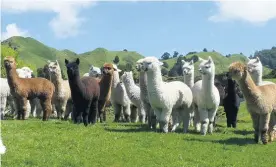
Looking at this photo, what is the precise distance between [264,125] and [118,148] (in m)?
4.86

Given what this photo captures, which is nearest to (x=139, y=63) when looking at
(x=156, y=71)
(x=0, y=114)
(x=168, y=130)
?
(x=156, y=71)

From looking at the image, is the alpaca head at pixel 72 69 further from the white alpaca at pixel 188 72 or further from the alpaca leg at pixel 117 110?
the alpaca leg at pixel 117 110

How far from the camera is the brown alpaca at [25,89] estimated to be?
61.0 feet

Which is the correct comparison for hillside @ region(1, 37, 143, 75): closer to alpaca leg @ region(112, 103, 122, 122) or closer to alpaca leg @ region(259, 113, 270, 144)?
alpaca leg @ region(112, 103, 122, 122)

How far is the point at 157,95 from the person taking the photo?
1470 centimetres

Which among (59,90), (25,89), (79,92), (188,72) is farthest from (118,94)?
(79,92)

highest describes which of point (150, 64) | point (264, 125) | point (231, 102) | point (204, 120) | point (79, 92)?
point (150, 64)

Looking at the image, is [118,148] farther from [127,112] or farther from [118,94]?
[127,112]

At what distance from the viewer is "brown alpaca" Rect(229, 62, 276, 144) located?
533 inches

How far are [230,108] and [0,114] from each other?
33.8 feet

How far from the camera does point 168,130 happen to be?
15789mm

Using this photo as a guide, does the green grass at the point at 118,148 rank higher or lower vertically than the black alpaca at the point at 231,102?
lower

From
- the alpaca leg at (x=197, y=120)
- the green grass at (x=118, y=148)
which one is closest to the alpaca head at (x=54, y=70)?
the green grass at (x=118, y=148)

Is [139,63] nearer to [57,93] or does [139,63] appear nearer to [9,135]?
[9,135]
